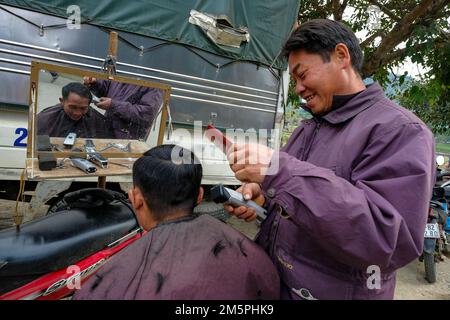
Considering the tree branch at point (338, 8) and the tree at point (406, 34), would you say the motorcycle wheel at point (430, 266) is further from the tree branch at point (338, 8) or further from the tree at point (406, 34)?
the tree branch at point (338, 8)

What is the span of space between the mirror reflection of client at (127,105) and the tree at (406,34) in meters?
3.74

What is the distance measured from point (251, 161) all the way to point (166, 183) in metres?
0.58

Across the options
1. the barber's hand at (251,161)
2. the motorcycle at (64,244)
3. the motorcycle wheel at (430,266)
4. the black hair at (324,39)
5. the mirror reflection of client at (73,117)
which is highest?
the black hair at (324,39)

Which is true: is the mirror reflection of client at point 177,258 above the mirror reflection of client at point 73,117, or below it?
below

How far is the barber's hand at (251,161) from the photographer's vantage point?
0.86 m

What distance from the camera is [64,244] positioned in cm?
167

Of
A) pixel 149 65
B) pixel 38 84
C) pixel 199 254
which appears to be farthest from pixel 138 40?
pixel 199 254

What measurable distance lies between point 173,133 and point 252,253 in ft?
6.72

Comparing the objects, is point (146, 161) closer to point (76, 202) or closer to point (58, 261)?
point (58, 261)

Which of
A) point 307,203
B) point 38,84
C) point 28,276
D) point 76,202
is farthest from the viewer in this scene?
point 76,202

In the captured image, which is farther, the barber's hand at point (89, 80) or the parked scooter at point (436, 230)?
the parked scooter at point (436, 230)

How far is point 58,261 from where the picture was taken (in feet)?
5.33

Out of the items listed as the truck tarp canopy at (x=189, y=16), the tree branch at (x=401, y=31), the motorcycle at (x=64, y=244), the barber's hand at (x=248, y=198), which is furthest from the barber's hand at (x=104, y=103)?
the tree branch at (x=401, y=31)

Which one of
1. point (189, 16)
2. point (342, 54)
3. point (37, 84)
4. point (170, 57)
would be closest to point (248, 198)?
point (342, 54)
